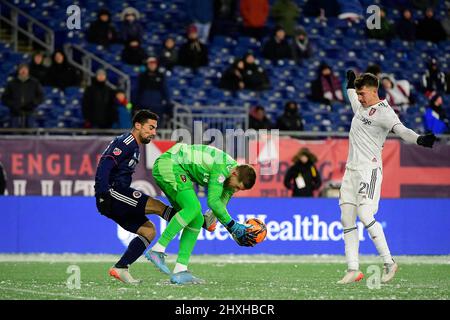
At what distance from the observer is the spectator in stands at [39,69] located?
25.3 m

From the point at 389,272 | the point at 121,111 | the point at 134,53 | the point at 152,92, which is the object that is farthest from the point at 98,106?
the point at 389,272

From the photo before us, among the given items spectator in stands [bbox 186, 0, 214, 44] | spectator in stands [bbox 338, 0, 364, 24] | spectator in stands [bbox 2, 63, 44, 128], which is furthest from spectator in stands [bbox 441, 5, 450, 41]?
Result: spectator in stands [bbox 2, 63, 44, 128]

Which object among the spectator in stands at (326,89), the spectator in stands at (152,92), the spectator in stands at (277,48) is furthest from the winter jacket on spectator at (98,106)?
the spectator in stands at (326,89)

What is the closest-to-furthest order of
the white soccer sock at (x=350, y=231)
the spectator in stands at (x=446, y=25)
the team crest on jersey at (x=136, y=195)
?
1. the team crest on jersey at (x=136, y=195)
2. the white soccer sock at (x=350, y=231)
3. the spectator in stands at (x=446, y=25)

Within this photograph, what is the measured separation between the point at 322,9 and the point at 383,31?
5.82 ft

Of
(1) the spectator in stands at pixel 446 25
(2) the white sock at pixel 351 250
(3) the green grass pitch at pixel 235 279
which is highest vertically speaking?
(1) the spectator in stands at pixel 446 25

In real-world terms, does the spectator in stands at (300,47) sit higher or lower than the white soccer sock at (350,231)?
higher

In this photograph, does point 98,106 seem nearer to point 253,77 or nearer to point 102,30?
point 102,30

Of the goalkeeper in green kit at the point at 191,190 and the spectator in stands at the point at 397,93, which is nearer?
the goalkeeper in green kit at the point at 191,190

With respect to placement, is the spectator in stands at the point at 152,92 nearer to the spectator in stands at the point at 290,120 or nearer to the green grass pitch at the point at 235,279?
the spectator in stands at the point at 290,120

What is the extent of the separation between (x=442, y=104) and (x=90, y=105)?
9.22m

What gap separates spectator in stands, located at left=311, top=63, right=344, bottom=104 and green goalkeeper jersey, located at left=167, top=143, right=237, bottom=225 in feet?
43.8

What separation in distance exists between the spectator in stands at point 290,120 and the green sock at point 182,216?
1104 centimetres
